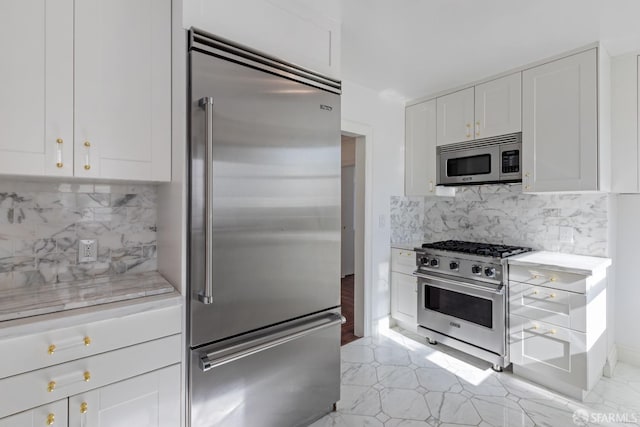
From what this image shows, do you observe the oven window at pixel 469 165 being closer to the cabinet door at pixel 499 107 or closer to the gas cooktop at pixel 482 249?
the cabinet door at pixel 499 107

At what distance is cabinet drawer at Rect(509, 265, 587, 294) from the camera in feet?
7.07

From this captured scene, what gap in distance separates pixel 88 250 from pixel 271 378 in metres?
1.19

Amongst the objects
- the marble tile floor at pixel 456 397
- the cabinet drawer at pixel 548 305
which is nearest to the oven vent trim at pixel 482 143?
the cabinet drawer at pixel 548 305

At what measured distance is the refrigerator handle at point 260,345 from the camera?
4.68 feet

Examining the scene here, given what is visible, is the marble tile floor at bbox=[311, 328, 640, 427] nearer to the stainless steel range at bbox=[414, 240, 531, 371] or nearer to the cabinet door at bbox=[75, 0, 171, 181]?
the stainless steel range at bbox=[414, 240, 531, 371]

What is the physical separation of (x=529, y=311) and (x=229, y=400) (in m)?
2.20

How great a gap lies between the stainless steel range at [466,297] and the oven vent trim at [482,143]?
95 centimetres

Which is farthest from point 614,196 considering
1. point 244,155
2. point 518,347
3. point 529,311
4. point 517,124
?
point 244,155

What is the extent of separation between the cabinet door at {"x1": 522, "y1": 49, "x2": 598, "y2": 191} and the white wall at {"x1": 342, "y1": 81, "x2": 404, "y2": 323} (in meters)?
1.23

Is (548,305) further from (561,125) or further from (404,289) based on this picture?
(561,125)

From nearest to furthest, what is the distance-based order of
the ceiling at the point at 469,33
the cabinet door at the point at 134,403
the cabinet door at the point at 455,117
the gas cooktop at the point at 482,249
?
the cabinet door at the point at 134,403
the ceiling at the point at 469,33
the gas cooktop at the point at 482,249
the cabinet door at the point at 455,117

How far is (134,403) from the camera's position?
130 cm

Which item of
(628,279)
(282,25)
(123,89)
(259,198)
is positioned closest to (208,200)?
(259,198)

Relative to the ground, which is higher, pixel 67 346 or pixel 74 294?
pixel 74 294
